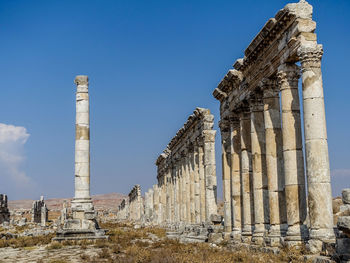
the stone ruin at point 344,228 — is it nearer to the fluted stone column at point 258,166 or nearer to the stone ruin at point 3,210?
the fluted stone column at point 258,166

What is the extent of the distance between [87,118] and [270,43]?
13114mm

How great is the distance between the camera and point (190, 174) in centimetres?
3403

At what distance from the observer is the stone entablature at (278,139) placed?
12.8m

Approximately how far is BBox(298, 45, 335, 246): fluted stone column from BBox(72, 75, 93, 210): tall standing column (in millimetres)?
14600

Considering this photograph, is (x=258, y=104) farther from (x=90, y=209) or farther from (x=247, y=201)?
(x=90, y=209)

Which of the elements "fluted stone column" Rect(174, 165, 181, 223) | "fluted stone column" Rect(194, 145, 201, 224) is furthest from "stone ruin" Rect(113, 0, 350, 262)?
"fluted stone column" Rect(174, 165, 181, 223)

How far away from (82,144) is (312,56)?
1571 centimetres

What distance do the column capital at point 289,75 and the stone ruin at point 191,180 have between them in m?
9.59

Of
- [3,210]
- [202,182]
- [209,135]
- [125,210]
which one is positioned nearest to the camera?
[209,135]

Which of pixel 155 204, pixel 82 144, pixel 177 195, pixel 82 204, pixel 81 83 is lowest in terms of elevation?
pixel 155 204

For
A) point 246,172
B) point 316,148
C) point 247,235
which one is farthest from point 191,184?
point 316,148

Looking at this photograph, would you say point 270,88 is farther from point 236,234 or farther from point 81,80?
point 81,80

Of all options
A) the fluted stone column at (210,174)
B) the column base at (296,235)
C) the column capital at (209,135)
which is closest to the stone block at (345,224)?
the column base at (296,235)

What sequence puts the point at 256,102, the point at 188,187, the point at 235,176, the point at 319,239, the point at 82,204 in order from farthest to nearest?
the point at 188,187, the point at 82,204, the point at 235,176, the point at 256,102, the point at 319,239
